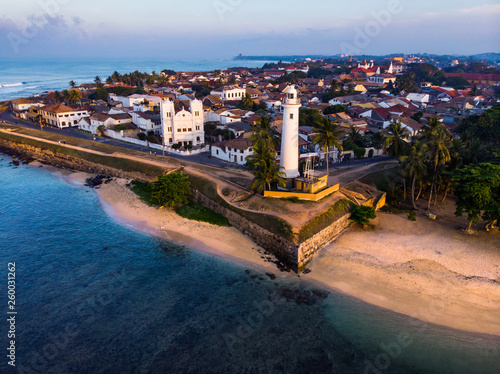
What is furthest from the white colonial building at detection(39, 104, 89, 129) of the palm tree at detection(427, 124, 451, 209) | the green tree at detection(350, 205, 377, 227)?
the palm tree at detection(427, 124, 451, 209)

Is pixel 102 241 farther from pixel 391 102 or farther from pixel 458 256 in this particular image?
pixel 391 102

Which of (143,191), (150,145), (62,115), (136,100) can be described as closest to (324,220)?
(143,191)

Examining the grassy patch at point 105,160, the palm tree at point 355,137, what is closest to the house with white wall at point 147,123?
the grassy patch at point 105,160

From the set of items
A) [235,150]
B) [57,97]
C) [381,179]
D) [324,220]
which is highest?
[57,97]

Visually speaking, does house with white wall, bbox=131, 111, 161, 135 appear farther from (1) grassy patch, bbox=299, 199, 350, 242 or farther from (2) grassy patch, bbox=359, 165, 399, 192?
(1) grassy patch, bbox=299, 199, 350, 242

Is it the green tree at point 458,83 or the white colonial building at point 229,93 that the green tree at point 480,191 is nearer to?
the white colonial building at point 229,93

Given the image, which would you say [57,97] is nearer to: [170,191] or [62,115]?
[62,115]

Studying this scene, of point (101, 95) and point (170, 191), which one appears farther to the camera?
point (101, 95)

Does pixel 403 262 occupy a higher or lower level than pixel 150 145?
lower
